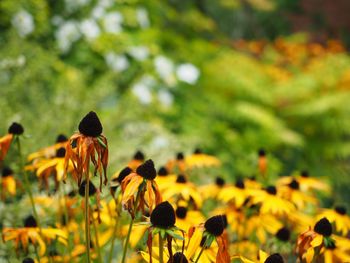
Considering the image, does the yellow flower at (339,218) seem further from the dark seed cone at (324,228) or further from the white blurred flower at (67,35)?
the white blurred flower at (67,35)

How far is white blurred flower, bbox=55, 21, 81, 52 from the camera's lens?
15.3ft

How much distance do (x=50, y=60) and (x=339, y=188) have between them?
2.61 metres

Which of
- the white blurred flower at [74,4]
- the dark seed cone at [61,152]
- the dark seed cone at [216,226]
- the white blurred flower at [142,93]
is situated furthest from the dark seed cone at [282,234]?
the white blurred flower at [74,4]

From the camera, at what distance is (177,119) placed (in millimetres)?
5070

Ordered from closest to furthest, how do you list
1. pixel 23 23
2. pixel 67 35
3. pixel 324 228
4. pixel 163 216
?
pixel 163 216
pixel 324 228
pixel 23 23
pixel 67 35

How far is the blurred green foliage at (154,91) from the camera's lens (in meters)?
3.38

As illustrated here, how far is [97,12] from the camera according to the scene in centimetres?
486

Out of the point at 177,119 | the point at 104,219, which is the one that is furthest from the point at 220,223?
the point at 177,119

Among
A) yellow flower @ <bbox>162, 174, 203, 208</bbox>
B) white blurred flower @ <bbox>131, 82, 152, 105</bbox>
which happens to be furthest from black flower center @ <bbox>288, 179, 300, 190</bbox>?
white blurred flower @ <bbox>131, 82, 152, 105</bbox>

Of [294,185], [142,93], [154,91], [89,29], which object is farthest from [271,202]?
[89,29]

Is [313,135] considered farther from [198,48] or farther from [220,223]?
[220,223]

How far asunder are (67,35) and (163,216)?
3.99m

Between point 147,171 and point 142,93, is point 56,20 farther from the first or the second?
point 147,171

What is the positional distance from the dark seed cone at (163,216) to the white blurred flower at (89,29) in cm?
395
